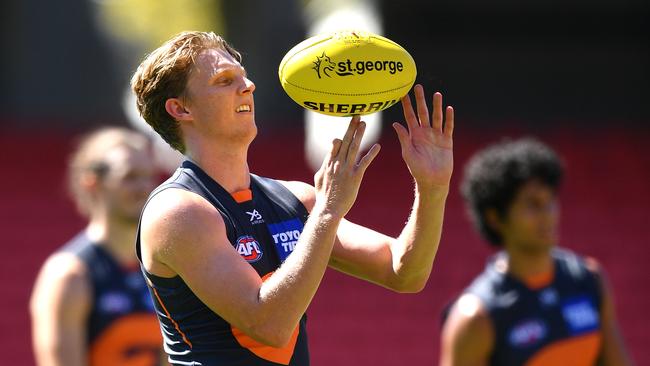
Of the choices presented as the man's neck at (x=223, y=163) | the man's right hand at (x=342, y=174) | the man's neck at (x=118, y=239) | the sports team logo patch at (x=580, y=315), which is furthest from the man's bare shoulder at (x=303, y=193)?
the man's neck at (x=118, y=239)

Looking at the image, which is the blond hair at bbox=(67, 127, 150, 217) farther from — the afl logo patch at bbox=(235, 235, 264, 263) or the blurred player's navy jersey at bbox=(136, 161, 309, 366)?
the afl logo patch at bbox=(235, 235, 264, 263)

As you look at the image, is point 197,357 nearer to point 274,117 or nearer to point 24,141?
point 24,141

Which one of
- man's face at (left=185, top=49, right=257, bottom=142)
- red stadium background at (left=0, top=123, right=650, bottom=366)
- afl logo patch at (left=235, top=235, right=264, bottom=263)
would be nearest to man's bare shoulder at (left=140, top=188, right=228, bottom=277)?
afl logo patch at (left=235, top=235, right=264, bottom=263)

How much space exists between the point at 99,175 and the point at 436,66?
8214 millimetres

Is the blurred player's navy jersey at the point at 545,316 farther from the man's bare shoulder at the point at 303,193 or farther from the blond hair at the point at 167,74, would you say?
the blond hair at the point at 167,74

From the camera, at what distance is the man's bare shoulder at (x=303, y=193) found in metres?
3.47

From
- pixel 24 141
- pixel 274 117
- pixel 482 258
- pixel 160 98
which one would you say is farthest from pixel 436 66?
pixel 160 98

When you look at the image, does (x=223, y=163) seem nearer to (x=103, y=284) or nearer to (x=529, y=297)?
(x=529, y=297)

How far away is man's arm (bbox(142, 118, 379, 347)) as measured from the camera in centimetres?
290

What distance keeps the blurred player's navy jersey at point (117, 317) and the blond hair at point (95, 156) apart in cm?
48

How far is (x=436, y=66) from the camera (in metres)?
13.5

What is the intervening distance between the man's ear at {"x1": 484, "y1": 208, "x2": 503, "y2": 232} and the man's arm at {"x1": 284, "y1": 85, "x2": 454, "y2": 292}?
208 cm

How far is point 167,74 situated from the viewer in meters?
3.22

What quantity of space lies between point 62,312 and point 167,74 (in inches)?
95.5
